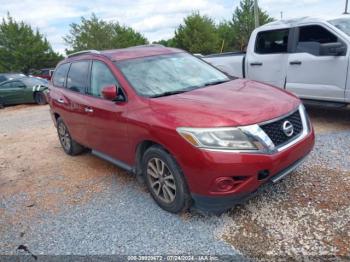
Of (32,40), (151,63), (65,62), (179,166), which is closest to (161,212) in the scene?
(179,166)

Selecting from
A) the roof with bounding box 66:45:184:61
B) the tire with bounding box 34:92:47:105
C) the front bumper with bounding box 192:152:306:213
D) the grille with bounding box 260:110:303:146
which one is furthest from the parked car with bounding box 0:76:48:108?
the grille with bounding box 260:110:303:146

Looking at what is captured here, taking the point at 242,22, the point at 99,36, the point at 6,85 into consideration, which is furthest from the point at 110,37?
the point at 6,85

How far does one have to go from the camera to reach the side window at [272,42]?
6.59 metres

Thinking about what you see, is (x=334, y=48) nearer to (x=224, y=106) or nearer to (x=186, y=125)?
(x=224, y=106)

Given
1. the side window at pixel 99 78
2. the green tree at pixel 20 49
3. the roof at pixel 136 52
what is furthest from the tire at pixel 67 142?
the green tree at pixel 20 49

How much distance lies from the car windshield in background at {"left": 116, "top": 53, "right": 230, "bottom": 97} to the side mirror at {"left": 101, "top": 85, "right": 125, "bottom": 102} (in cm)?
19

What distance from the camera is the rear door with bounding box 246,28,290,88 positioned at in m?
6.58

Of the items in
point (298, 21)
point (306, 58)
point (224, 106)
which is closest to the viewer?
point (224, 106)

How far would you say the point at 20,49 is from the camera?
132 ft

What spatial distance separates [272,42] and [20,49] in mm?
39496

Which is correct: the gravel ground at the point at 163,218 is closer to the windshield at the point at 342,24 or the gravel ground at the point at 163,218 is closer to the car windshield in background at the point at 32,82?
the windshield at the point at 342,24

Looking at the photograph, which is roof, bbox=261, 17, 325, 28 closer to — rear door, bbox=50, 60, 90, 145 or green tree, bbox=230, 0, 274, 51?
rear door, bbox=50, 60, 90, 145

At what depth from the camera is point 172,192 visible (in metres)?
3.55

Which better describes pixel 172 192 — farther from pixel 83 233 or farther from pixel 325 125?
pixel 325 125
